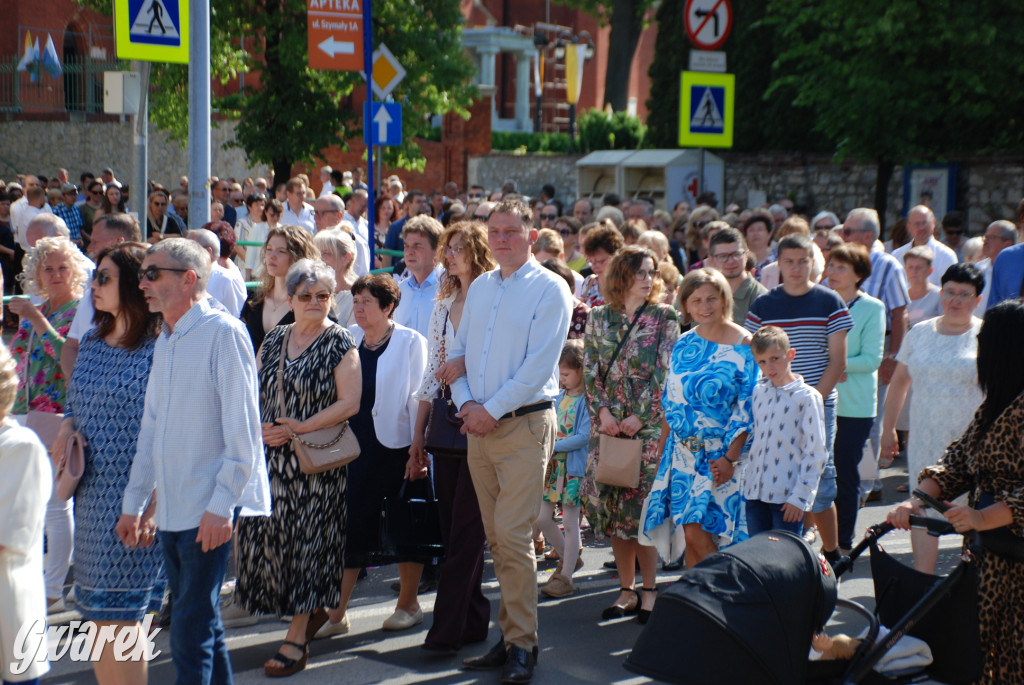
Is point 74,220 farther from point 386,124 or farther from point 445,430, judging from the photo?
point 445,430

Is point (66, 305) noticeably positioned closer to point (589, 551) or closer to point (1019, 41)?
point (589, 551)

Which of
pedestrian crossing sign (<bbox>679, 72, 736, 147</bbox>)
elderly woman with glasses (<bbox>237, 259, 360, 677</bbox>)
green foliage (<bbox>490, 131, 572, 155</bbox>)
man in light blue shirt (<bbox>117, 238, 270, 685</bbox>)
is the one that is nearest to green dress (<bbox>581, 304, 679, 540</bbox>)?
elderly woman with glasses (<bbox>237, 259, 360, 677</bbox>)

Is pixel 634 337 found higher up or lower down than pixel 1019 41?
lower down

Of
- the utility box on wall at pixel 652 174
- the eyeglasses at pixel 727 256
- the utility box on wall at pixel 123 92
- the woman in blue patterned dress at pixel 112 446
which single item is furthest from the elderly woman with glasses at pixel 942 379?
the utility box on wall at pixel 652 174

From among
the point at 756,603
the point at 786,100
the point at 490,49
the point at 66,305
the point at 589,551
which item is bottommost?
the point at 589,551

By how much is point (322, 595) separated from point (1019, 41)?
15.4 m

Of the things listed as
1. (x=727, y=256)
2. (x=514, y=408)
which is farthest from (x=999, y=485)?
(x=727, y=256)

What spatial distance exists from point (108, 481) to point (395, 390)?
6.56 ft

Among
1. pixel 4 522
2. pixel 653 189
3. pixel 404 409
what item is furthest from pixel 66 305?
pixel 653 189

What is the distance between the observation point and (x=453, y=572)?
19.6ft

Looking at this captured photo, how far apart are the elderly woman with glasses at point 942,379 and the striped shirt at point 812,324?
0.54 metres

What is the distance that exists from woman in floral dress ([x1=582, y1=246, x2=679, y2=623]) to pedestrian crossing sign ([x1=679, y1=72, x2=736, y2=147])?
7.01m

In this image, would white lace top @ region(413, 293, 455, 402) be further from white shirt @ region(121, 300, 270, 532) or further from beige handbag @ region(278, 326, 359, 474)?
white shirt @ region(121, 300, 270, 532)

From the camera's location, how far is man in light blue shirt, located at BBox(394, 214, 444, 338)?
7.87 metres
